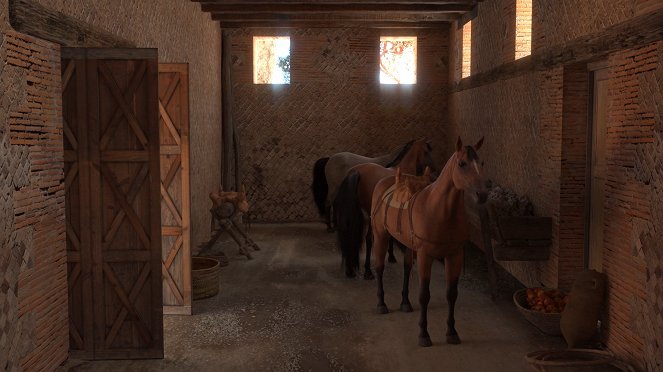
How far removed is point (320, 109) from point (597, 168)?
7.85 m

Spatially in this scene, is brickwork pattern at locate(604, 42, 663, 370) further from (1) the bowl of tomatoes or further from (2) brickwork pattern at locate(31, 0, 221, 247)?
(2) brickwork pattern at locate(31, 0, 221, 247)

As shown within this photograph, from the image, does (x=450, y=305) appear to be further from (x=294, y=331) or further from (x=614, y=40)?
(x=614, y=40)

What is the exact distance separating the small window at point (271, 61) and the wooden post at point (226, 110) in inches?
31.8

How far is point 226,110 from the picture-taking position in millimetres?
13031

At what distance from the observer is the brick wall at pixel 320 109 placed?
13594 millimetres

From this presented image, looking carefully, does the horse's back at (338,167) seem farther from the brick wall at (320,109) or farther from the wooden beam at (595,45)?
the wooden beam at (595,45)

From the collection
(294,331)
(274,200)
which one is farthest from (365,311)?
(274,200)

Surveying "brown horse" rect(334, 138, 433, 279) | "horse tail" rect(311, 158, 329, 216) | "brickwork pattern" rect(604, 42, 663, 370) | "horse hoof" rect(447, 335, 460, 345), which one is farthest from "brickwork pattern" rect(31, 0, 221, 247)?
"brickwork pattern" rect(604, 42, 663, 370)

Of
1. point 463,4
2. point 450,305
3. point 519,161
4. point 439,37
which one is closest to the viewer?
point 450,305

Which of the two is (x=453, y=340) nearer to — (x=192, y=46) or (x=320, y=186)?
(x=320, y=186)

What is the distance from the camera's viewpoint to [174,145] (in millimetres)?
6473

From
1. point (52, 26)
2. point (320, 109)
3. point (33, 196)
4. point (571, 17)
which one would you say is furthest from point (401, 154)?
point (33, 196)

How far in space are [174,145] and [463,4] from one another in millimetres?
6484

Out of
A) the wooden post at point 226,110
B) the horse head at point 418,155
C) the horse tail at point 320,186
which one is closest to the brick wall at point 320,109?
the wooden post at point 226,110
